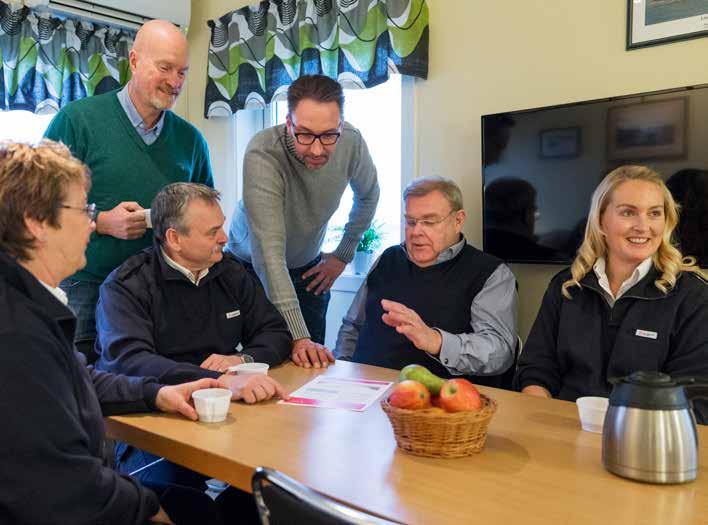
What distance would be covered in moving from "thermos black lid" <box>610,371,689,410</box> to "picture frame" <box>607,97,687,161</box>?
4.14 feet

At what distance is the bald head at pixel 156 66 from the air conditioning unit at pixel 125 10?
5.04 feet

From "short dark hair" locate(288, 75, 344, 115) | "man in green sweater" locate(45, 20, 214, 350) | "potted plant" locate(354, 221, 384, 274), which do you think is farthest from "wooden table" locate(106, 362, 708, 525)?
"potted plant" locate(354, 221, 384, 274)

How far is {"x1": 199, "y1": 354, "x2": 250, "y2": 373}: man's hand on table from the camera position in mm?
1814

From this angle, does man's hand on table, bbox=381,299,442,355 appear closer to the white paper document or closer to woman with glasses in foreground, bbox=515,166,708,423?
the white paper document

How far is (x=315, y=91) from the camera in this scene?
6.88ft

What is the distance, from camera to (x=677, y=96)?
211 cm

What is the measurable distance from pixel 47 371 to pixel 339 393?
795 millimetres

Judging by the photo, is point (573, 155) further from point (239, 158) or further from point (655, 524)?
point (239, 158)

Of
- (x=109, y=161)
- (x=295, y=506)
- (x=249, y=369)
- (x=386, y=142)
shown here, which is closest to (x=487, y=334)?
(x=249, y=369)

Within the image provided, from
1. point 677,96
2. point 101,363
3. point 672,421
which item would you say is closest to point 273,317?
point 101,363

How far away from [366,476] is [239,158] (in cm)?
313

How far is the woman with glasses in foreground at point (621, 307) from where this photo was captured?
1670mm

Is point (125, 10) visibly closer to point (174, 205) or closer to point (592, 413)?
point (174, 205)

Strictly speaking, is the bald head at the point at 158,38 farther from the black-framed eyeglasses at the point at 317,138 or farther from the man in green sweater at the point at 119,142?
the black-framed eyeglasses at the point at 317,138
